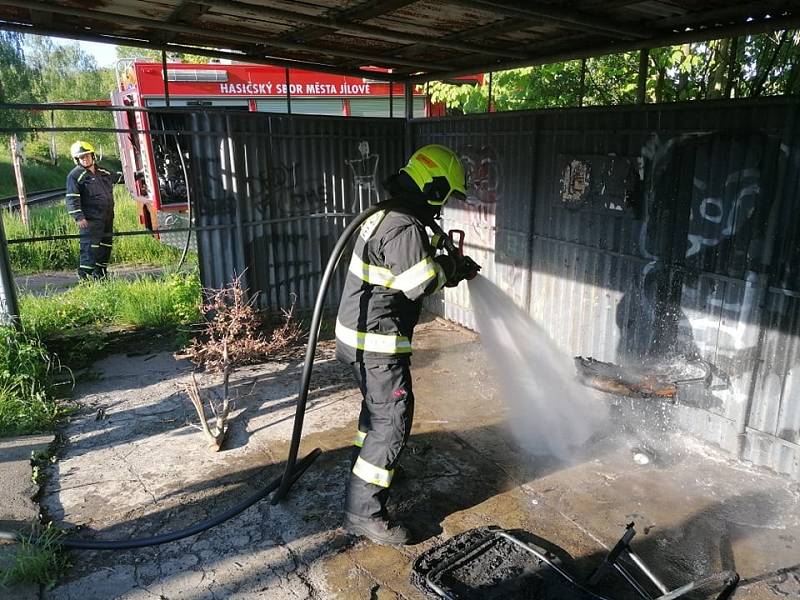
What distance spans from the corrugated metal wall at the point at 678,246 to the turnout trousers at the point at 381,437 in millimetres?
2576

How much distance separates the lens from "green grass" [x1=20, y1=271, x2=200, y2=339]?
6.62m

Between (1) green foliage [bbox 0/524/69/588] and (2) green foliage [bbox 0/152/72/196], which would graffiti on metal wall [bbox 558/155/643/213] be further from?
(2) green foliage [bbox 0/152/72/196]

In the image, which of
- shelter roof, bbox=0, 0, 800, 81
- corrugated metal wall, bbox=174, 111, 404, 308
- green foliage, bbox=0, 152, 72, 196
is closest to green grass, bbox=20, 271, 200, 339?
corrugated metal wall, bbox=174, 111, 404, 308

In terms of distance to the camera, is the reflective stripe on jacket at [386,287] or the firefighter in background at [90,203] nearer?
the reflective stripe on jacket at [386,287]

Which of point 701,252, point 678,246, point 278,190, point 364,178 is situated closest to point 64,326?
point 278,190

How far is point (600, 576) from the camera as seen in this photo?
9.76ft

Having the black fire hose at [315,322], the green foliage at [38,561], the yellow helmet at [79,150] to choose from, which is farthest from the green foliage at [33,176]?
the black fire hose at [315,322]

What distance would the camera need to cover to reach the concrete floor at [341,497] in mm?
3191

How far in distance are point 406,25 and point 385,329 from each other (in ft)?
8.99

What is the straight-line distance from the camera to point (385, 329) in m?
3.42

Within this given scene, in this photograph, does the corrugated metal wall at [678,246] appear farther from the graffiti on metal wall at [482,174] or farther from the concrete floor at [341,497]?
the concrete floor at [341,497]

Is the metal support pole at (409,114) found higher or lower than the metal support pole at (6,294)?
higher

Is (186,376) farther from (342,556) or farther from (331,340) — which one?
(342,556)

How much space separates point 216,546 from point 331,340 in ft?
12.6
